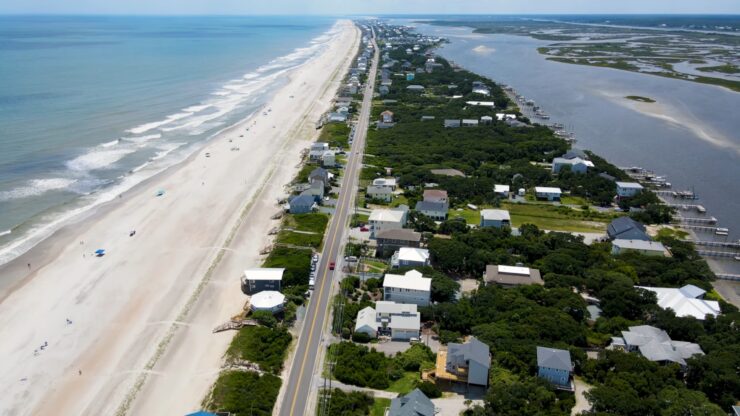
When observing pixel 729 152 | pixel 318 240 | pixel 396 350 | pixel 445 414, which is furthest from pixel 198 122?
pixel 729 152

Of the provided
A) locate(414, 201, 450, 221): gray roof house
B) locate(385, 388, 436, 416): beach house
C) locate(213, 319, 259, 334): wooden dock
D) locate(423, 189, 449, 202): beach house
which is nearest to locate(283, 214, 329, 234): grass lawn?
locate(414, 201, 450, 221): gray roof house

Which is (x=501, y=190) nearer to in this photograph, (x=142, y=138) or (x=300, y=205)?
(x=300, y=205)

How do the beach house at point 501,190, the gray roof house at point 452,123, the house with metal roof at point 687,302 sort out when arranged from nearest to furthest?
the house with metal roof at point 687,302 < the beach house at point 501,190 < the gray roof house at point 452,123

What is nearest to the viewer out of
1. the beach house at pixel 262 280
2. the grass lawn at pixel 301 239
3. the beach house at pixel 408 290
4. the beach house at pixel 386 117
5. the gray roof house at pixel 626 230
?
the beach house at pixel 408 290

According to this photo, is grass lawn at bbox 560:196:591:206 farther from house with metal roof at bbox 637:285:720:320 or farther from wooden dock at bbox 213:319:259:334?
wooden dock at bbox 213:319:259:334

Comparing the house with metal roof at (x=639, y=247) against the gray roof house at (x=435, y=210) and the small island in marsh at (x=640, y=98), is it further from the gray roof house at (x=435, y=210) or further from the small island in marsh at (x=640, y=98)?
the small island in marsh at (x=640, y=98)

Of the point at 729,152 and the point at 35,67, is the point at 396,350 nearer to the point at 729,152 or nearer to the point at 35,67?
the point at 729,152

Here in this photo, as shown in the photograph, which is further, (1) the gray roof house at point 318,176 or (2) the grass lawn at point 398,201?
(1) the gray roof house at point 318,176

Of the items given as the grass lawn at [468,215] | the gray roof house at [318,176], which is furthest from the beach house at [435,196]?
the gray roof house at [318,176]
